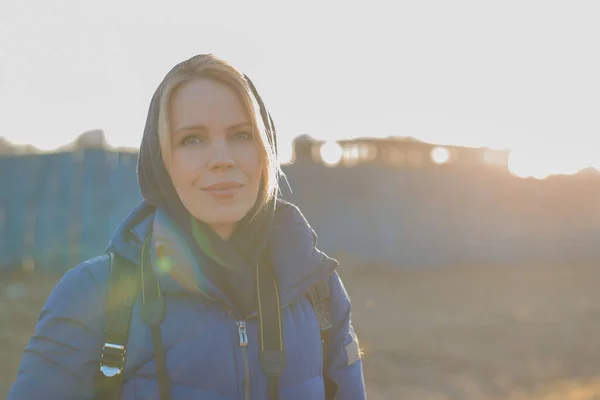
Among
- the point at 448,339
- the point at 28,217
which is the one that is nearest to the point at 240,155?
the point at 448,339

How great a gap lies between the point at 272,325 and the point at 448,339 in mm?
5239

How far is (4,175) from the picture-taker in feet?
30.5

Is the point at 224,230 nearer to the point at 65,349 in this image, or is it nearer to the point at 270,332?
the point at 270,332

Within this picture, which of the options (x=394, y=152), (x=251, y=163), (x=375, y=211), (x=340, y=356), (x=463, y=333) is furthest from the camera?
(x=394, y=152)

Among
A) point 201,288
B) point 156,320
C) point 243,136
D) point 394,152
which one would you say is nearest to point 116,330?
point 156,320

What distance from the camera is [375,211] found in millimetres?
11094

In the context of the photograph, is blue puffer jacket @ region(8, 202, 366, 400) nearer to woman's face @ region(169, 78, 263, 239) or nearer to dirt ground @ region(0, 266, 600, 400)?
woman's face @ region(169, 78, 263, 239)

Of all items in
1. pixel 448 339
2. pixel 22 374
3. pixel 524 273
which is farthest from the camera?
pixel 524 273

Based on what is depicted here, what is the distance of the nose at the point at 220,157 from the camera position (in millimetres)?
1520

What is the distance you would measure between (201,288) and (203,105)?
0.46 m

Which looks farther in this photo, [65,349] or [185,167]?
[185,167]

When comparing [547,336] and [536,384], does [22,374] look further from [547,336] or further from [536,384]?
[547,336]

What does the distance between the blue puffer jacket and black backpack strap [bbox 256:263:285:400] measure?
2 cm

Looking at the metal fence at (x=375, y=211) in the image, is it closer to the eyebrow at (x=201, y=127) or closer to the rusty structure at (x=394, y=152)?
the rusty structure at (x=394, y=152)
